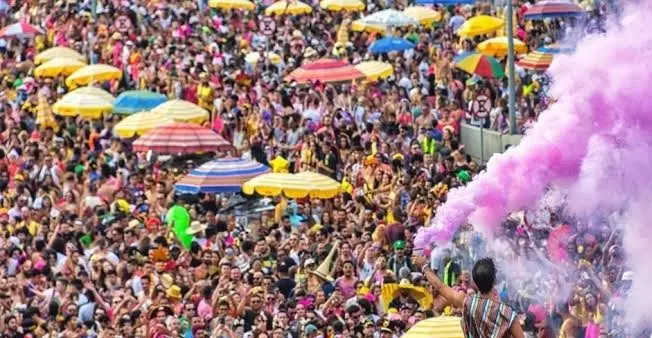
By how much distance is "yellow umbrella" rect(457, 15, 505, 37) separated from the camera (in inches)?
1433

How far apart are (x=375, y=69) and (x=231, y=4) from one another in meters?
6.61

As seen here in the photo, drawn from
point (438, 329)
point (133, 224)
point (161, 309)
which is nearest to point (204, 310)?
point (161, 309)

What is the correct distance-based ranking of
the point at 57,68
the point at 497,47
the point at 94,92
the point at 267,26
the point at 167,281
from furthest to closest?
the point at 267,26, the point at 57,68, the point at 497,47, the point at 94,92, the point at 167,281

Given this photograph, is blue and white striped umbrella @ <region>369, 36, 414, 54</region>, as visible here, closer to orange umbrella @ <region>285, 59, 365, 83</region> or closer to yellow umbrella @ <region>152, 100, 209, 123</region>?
orange umbrella @ <region>285, 59, 365, 83</region>

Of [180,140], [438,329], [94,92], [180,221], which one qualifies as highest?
[438,329]

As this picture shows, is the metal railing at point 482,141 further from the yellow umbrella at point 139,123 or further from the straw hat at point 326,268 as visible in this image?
the straw hat at point 326,268

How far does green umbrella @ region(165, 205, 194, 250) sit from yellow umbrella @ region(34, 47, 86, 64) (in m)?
12.2

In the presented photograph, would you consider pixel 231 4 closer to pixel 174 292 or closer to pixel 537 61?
pixel 537 61

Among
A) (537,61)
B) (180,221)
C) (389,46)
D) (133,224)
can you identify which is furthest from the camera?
(389,46)

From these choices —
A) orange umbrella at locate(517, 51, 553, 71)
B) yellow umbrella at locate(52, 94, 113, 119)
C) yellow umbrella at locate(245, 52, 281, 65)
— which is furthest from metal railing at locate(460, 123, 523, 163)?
yellow umbrella at locate(245, 52, 281, 65)

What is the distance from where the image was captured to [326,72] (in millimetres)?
33062

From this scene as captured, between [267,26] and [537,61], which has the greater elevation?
[537,61]

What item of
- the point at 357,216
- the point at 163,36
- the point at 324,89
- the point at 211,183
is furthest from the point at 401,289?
the point at 163,36

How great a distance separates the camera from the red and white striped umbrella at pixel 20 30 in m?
39.9
